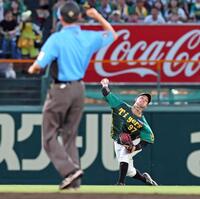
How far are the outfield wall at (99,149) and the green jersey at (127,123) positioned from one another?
2272mm

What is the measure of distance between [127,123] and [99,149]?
2595 millimetres

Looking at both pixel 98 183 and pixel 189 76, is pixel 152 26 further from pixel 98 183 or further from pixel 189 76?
pixel 98 183

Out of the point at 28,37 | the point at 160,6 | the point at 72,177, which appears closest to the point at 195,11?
the point at 160,6

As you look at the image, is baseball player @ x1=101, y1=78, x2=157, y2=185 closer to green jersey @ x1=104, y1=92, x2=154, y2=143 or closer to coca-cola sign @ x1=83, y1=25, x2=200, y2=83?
green jersey @ x1=104, y1=92, x2=154, y2=143

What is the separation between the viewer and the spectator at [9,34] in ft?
62.8

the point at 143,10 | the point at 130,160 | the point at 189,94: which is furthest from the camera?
the point at 143,10

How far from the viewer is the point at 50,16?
819 inches

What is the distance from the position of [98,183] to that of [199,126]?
2.11m

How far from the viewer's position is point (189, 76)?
56.2 ft

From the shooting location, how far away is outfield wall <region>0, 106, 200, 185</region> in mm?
16875

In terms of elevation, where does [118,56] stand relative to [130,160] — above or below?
above

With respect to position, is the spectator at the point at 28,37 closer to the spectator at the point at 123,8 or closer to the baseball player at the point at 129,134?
the spectator at the point at 123,8

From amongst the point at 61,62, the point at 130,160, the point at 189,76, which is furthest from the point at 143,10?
the point at 61,62

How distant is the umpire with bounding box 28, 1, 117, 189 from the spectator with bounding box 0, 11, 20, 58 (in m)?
9.29
